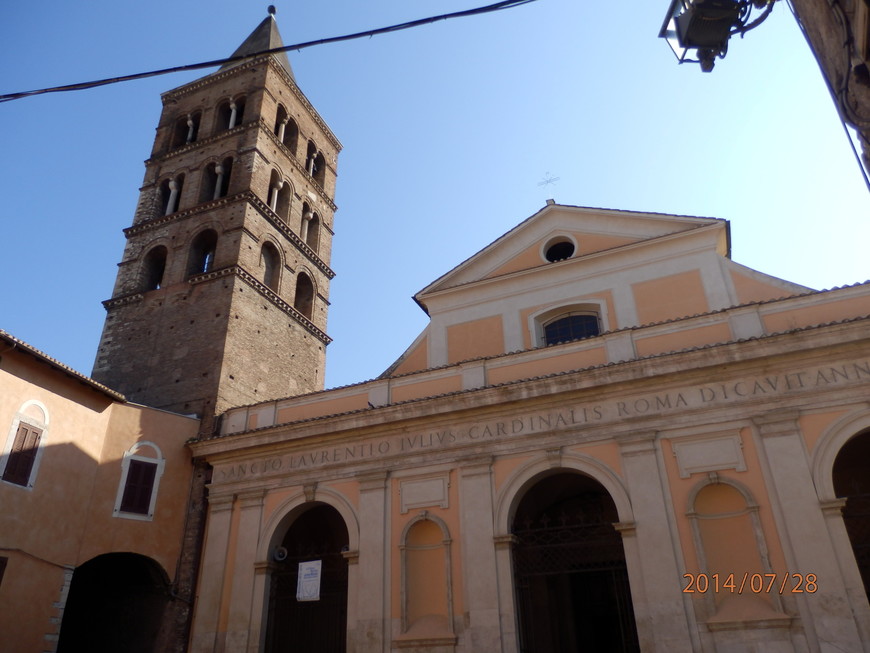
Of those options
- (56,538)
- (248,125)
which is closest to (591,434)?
(56,538)

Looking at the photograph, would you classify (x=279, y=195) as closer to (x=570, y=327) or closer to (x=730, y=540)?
(x=570, y=327)

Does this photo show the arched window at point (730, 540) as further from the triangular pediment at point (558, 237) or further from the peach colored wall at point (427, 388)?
the triangular pediment at point (558, 237)

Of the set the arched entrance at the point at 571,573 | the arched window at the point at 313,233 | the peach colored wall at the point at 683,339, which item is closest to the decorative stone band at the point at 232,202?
the arched window at the point at 313,233

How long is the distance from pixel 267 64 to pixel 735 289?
16.8 meters

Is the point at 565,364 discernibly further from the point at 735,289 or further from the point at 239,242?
the point at 239,242

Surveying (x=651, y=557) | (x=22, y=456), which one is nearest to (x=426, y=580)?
(x=651, y=557)

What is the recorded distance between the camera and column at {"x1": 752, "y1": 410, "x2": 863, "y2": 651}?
30.2 ft

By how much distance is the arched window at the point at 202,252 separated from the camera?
1959 centimetres

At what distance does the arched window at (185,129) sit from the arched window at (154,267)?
4.75m

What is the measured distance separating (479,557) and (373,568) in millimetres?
2011

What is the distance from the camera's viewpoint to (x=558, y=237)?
15.3m

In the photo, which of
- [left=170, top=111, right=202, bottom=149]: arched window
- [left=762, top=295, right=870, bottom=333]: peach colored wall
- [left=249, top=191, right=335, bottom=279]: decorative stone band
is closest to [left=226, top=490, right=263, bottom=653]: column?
[left=249, top=191, right=335, bottom=279]: decorative stone band

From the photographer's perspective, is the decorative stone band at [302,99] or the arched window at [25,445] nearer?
the arched window at [25,445]

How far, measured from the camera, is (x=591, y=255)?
47.2 feet
